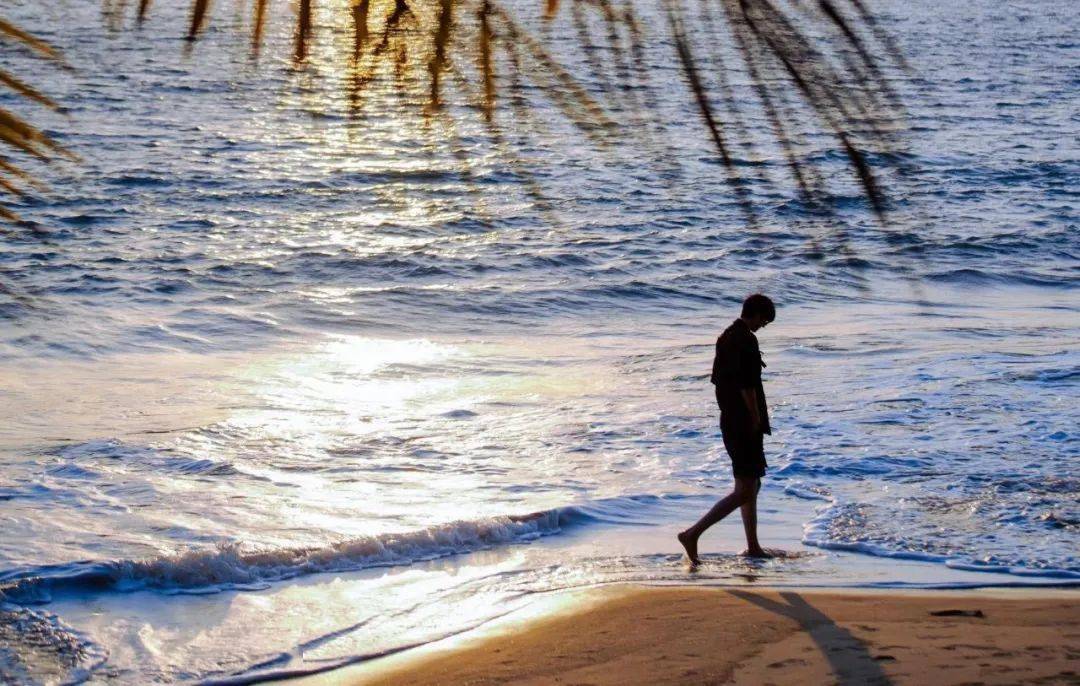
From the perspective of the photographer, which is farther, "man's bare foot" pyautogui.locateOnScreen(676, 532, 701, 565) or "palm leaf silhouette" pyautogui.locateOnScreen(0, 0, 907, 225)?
"man's bare foot" pyautogui.locateOnScreen(676, 532, 701, 565)

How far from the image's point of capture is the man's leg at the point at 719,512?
6930 mm

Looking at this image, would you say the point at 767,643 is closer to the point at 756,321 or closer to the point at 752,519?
the point at 752,519

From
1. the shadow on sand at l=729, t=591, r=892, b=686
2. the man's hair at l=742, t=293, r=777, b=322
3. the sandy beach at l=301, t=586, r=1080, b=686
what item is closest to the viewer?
the shadow on sand at l=729, t=591, r=892, b=686

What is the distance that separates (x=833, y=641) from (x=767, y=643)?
0.97 ft

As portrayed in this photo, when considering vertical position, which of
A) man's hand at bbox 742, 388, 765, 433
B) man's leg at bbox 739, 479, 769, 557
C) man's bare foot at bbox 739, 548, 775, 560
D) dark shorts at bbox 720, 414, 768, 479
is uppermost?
man's hand at bbox 742, 388, 765, 433

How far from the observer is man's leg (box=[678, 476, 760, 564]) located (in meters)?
6.93

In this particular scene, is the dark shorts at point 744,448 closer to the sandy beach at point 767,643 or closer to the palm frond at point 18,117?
the sandy beach at point 767,643

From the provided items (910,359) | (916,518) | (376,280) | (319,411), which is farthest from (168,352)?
(916,518)

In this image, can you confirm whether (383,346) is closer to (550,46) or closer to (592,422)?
(592,422)

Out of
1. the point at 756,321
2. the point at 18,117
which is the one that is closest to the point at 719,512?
the point at 756,321

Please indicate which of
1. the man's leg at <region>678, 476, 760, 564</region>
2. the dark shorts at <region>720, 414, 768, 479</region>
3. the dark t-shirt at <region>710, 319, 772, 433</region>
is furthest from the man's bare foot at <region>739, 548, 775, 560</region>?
the dark t-shirt at <region>710, 319, 772, 433</region>

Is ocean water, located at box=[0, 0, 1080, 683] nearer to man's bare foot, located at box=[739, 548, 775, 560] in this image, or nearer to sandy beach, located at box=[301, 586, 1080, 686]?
man's bare foot, located at box=[739, 548, 775, 560]

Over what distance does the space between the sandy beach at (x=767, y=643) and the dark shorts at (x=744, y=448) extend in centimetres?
73

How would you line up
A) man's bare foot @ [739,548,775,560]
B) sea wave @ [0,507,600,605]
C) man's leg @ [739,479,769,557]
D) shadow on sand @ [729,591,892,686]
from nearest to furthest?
shadow on sand @ [729,591,892,686]
sea wave @ [0,507,600,605]
man's leg @ [739,479,769,557]
man's bare foot @ [739,548,775,560]
